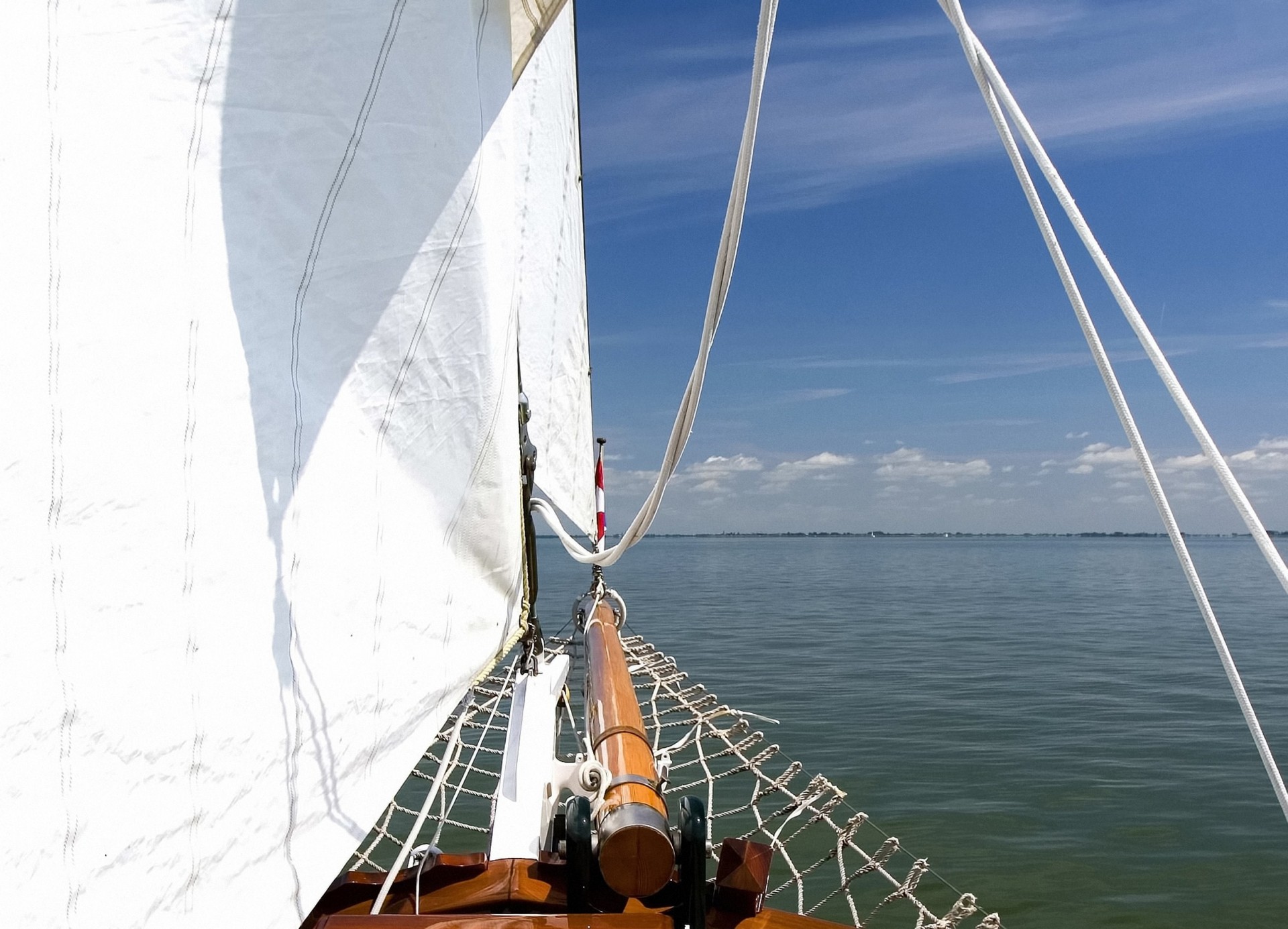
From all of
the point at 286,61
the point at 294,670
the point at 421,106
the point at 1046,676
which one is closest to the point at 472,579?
the point at 294,670

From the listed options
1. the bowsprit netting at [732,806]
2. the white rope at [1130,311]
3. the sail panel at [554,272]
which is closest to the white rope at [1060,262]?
the white rope at [1130,311]

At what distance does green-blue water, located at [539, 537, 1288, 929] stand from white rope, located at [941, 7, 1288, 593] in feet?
15.9

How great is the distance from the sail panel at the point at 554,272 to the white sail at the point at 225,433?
201 centimetres

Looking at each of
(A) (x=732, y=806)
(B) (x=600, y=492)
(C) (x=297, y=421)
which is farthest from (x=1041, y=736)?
(C) (x=297, y=421)

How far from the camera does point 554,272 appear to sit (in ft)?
16.3

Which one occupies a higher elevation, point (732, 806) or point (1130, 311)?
point (1130, 311)

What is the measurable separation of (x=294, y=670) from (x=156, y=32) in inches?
44.3

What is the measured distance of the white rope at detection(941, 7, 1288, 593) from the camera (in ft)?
5.37

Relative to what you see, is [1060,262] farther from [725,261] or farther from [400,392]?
Result: [400,392]

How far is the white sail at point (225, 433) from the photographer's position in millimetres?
1238

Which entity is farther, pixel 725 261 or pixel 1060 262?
pixel 725 261

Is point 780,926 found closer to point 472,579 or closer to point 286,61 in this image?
point 472,579

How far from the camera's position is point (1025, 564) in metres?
60.0

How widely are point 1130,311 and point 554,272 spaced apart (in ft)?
11.8
